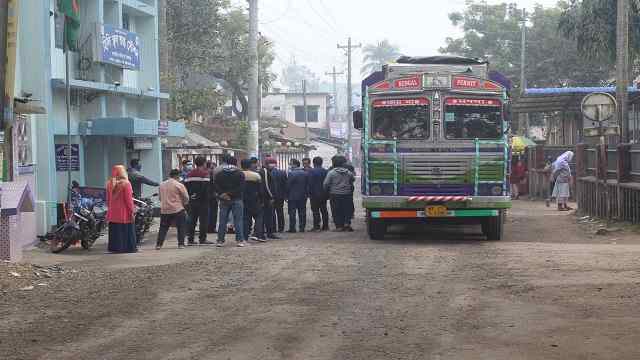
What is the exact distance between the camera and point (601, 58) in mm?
30969

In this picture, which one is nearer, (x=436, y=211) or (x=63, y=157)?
(x=436, y=211)

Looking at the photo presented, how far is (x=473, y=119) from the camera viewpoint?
53.5ft

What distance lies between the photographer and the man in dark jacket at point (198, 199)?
17.2 metres

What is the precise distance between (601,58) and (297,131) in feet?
124

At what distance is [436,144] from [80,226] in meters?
6.38

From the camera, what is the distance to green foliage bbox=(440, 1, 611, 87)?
4922 centimetres

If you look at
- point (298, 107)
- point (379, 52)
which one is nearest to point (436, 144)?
point (298, 107)

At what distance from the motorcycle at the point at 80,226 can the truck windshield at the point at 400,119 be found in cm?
515

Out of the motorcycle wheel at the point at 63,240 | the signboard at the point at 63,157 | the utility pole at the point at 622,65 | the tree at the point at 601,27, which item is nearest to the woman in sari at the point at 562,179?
the utility pole at the point at 622,65

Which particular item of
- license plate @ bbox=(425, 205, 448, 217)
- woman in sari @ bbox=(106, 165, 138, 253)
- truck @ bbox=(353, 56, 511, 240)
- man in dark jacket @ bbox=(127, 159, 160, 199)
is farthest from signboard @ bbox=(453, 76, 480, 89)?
man in dark jacket @ bbox=(127, 159, 160, 199)

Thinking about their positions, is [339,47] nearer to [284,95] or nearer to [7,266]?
[284,95]

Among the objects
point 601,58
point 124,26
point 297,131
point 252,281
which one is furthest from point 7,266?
point 297,131

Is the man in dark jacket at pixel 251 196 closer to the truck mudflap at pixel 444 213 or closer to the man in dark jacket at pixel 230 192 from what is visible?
the man in dark jacket at pixel 230 192

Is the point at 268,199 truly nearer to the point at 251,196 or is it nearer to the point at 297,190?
the point at 251,196
